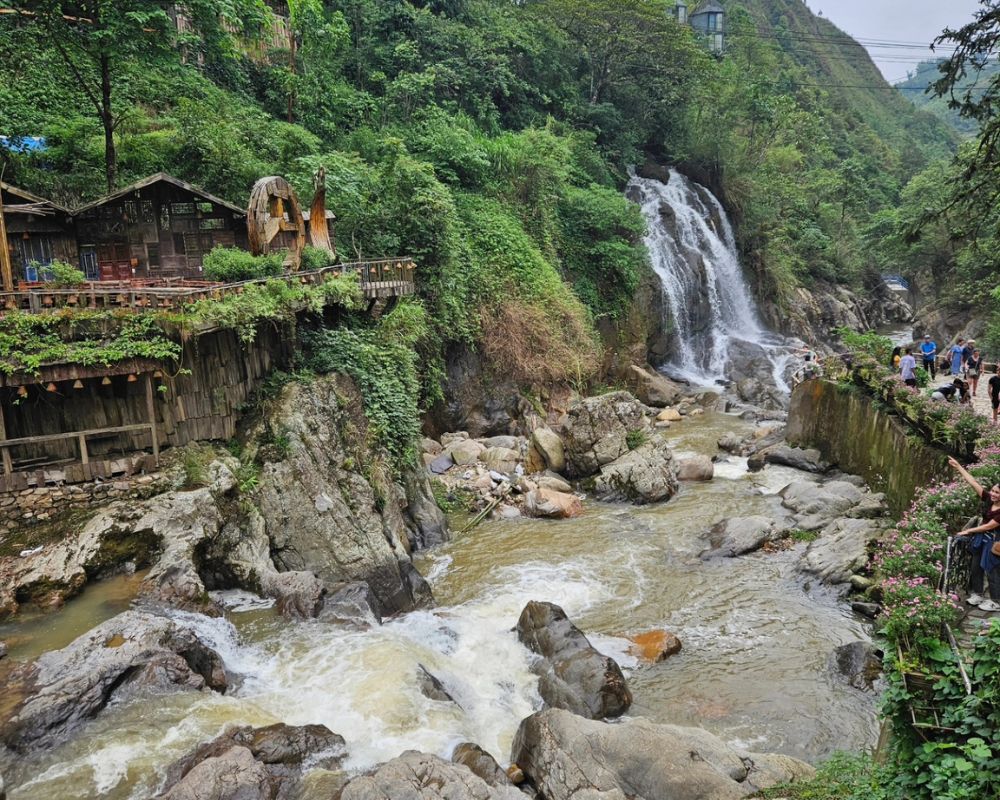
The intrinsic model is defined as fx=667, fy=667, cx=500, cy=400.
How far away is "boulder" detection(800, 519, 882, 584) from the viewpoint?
14.7m

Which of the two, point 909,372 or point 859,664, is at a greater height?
point 909,372

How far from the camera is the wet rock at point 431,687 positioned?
10.5m

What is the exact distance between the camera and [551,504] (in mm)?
19234

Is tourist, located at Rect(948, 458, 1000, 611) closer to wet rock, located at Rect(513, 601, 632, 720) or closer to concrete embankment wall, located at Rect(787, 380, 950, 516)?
concrete embankment wall, located at Rect(787, 380, 950, 516)

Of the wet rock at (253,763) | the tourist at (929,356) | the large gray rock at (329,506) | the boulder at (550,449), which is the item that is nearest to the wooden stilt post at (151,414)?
the large gray rock at (329,506)

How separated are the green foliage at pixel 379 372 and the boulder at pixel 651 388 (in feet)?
46.3

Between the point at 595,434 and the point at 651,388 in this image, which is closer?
the point at 595,434

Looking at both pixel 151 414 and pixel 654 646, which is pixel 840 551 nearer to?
pixel 654 646

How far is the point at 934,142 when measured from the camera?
87.2 m

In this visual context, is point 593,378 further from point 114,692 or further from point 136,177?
point 114,692

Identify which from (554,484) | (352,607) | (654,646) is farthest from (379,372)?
(654,646)

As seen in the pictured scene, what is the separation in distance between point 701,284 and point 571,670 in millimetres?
29203

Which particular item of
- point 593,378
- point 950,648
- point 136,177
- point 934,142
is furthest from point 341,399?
point 934,142

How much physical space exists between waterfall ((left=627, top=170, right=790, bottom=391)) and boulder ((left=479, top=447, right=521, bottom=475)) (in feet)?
49.6
